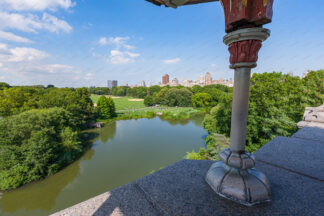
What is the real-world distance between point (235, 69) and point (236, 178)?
106 cm

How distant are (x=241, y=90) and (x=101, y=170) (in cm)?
1438

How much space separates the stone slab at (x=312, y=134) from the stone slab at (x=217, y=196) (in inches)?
64.3

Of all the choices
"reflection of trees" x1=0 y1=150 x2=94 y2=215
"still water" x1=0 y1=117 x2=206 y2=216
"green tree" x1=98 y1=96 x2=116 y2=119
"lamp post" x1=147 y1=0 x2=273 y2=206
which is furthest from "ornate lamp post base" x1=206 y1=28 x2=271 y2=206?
"green tree" x1=98 y1=96 x2=116 y2=119

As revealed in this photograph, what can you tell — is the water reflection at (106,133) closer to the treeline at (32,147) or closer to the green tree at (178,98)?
the treeline at (32,147)

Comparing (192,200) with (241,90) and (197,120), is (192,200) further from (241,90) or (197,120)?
(197,120)

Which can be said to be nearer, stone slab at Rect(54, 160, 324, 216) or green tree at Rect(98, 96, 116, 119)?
stone slab at Rect(54, 160, 324, 216)

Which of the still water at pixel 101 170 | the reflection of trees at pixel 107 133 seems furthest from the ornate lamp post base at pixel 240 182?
the reflection of trees at pixel 107 133

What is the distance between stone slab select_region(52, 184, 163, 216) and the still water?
1092cm

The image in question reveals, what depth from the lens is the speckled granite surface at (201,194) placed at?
4.16 feet

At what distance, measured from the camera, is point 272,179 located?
5.49ft

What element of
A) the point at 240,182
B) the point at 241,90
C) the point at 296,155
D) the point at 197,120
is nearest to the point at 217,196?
the point at 240,182

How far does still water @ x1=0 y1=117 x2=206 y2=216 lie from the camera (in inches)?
394

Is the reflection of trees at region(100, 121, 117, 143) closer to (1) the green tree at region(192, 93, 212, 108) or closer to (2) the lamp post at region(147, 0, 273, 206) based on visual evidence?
(2) the lamp post at region(147, 0, 273, 206)

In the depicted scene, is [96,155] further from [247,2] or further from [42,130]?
[247,2]
